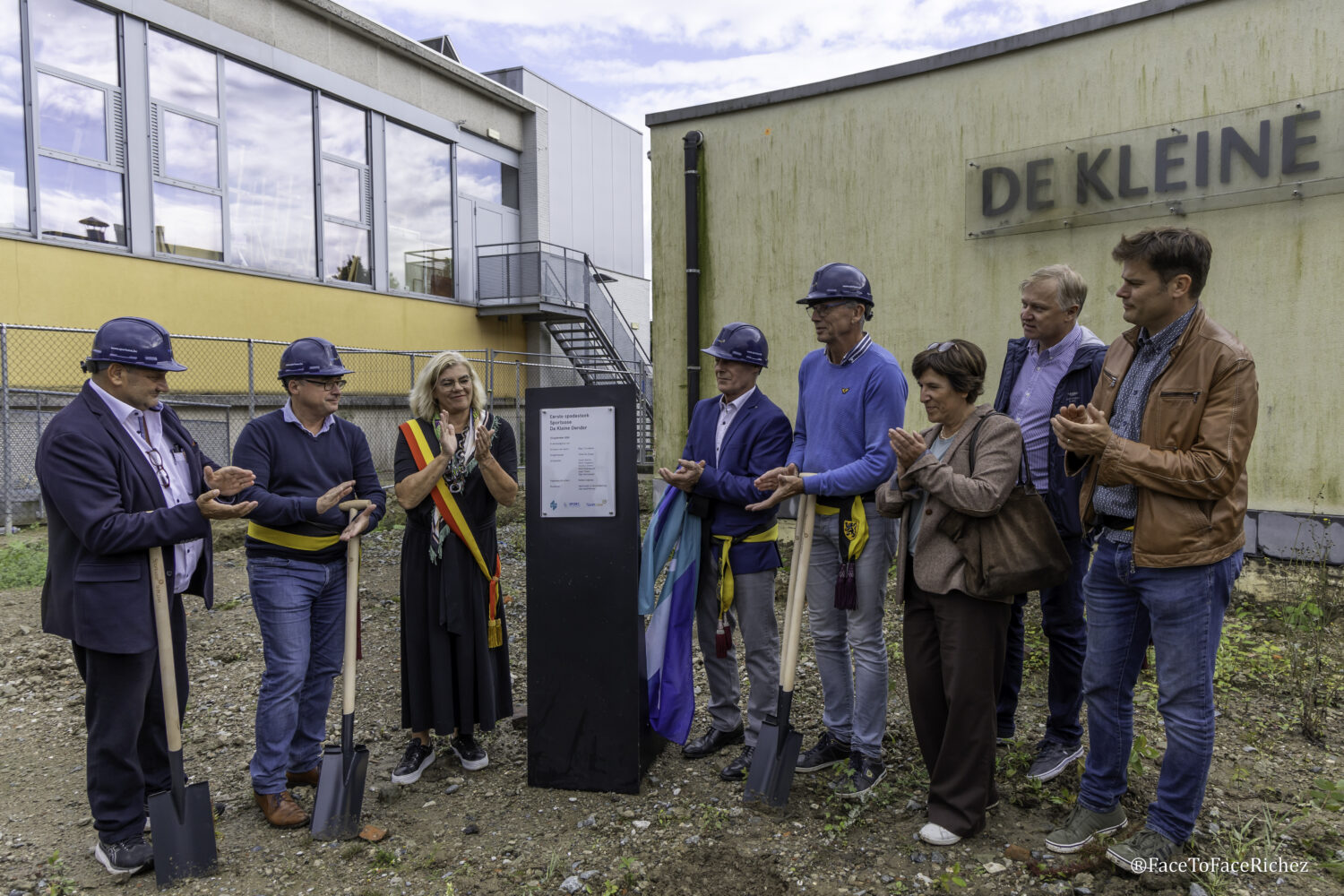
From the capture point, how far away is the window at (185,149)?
1272 cm

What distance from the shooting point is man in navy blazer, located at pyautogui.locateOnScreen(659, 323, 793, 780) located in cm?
395

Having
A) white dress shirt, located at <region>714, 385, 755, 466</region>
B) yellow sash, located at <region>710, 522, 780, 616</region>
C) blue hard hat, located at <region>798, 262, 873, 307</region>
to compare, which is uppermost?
blue hard hat, located at <region>798, 262, 873, 307</region>

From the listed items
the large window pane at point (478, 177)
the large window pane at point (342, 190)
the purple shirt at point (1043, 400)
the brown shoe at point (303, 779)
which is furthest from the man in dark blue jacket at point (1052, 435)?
the large window pane at point (478, 177)

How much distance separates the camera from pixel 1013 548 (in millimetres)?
3139

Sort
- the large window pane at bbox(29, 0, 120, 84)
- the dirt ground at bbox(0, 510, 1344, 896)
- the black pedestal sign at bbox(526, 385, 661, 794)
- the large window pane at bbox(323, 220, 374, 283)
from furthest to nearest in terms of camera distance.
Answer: the large window pane at bbox(323, 220, 374, 283)
the large window pane at bbox(29, 0, 120, 84)
the black pedestal sign at bbox(526, 385, 661, 794)
the dirt ground at bbox(0, 510, 1344, 896)

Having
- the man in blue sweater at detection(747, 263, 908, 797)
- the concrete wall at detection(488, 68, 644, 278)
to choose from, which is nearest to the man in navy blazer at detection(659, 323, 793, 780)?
the man in blue sweater at detection(747, 263, 908, 797)

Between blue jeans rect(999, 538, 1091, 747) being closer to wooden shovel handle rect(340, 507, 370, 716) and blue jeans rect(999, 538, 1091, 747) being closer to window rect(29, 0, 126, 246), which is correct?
wooden shovel handle rect(340, 507, 370, 716)

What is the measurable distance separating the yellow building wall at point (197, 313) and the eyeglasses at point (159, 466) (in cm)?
928

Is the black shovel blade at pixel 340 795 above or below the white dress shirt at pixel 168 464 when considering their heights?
below

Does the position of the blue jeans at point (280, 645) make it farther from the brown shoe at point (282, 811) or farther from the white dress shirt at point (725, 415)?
the white dress shirt at point (725, 415)

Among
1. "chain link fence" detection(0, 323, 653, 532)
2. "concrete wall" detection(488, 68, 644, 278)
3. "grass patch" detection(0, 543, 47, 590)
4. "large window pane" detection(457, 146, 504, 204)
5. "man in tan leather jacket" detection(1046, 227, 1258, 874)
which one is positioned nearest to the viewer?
"man in tan leather jacket" detection(1046, 227, 1258, 874)

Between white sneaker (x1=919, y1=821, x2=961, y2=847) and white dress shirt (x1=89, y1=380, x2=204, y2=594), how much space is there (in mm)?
3071

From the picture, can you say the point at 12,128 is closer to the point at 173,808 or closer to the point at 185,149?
the point at 185,149

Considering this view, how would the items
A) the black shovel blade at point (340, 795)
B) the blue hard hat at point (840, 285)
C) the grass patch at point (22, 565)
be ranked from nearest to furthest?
the black shovel blade at point (340, 795) → the blue hard hat at point (840, 285) → the grass patch at point (22, 565)
